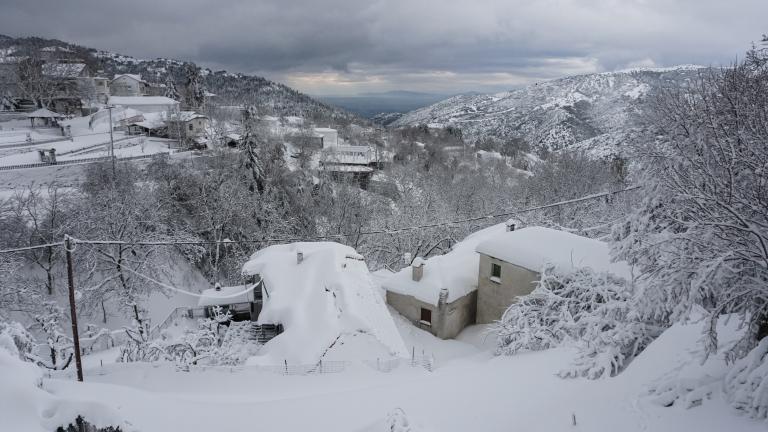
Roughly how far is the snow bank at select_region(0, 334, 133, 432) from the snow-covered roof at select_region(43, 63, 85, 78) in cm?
6401

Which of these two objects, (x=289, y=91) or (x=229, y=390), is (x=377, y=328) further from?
(x=289, y=91)

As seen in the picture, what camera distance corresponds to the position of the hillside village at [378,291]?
728 centimetres

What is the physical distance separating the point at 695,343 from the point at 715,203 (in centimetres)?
392

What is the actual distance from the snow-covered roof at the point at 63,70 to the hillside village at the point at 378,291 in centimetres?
1354

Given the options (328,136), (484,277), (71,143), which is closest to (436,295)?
(484,277)

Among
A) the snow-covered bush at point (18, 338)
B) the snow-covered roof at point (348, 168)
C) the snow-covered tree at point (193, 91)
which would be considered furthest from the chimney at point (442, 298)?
the snow-covered tree at point (193, 91)

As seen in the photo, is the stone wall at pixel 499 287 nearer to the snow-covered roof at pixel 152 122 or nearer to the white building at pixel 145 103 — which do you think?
the snow-covered roof at pixel 152 122

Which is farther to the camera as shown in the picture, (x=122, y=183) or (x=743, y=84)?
(x=122, y=183)

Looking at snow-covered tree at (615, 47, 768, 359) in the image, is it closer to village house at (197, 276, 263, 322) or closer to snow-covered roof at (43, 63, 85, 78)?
village house at (197, 276, 263, 322)

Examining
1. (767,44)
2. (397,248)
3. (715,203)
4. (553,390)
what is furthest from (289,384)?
(397,248)

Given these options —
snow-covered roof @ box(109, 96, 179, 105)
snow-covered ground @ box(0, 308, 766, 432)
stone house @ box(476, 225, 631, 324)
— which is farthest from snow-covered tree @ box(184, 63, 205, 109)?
snow-covered ground @ box(0, 308, 766, 432)

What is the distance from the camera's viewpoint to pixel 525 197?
37656 millimetres

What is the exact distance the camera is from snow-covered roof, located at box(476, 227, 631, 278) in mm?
17419

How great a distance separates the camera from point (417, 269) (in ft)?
71.0
